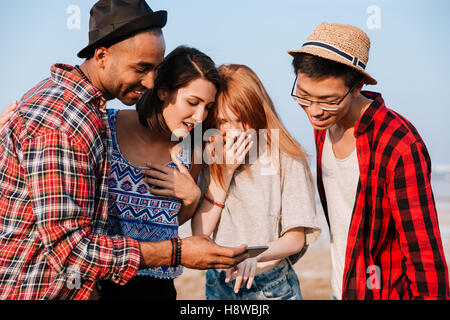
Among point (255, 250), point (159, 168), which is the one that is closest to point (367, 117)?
point (255, 250)

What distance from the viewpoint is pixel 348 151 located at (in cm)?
348

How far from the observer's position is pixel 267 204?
3605mm

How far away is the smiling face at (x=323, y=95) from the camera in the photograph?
325 centimetres

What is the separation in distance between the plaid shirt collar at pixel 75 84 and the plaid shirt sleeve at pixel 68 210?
1.03 feet

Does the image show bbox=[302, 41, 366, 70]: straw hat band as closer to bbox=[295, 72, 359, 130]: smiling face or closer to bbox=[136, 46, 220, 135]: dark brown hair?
bbox=[295, 72, 359, 130]: smiling face

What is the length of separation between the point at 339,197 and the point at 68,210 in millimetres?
1944

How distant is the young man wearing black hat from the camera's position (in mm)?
2406

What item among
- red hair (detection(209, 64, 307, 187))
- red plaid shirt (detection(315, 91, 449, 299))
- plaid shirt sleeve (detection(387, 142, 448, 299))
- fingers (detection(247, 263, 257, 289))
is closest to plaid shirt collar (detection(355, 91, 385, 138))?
red plaid shirt (detection(315, 91, 449, 299))

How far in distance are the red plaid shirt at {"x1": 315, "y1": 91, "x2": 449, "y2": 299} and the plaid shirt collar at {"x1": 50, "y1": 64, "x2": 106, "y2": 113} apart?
177 cm

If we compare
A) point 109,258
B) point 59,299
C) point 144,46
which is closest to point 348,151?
point 144,46

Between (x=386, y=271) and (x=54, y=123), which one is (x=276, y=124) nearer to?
(x=386, y=271)

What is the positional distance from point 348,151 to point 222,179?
95 cm

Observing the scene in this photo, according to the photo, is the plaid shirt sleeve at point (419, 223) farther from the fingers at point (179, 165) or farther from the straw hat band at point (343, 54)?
the fingers at point (179, 165)

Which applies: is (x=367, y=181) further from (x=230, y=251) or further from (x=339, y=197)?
(x=230, y=251)
